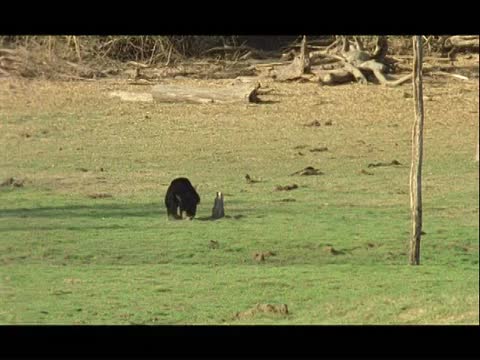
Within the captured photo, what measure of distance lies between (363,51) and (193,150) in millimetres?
1063

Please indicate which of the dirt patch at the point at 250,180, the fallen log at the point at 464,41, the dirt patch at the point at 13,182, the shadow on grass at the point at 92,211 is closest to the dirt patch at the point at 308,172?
the dirt patch at the point at 250,180

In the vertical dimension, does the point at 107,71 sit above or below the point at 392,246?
above

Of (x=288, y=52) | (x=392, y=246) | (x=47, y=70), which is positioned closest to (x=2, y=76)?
(x=47, y=70)

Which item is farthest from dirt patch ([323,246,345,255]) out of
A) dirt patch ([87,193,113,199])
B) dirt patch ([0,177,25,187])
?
dirt patch ([0,177,25,187])

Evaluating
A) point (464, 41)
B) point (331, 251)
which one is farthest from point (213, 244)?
point (464, 41)

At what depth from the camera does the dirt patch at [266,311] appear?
6.44 m

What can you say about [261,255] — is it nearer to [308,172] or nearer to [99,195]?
[308,172]

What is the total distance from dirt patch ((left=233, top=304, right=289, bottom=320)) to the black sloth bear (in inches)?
24.4

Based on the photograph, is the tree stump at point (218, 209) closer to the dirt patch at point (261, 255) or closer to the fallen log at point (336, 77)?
the dirt patch at point (261, 255)

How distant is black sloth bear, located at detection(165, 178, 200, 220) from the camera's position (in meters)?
6.72

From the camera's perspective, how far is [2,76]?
23.2 ft

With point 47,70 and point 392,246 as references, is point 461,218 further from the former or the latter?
point 47,70

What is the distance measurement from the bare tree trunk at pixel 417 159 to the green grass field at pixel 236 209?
4cm
